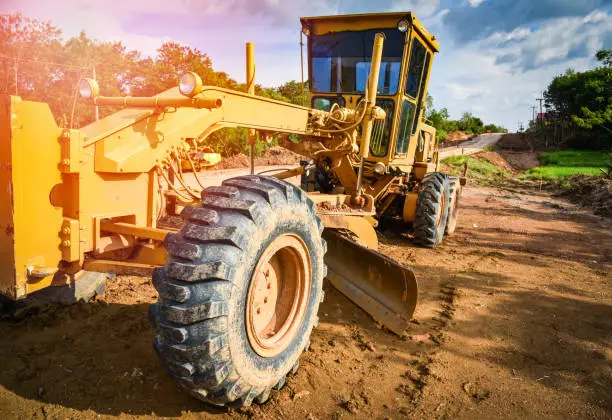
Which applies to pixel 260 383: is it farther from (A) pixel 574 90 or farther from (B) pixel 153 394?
(A) pixel 574 90

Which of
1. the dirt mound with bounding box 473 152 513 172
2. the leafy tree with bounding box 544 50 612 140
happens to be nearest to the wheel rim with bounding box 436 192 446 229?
the dirt mound with bounding box 473 152 513 172

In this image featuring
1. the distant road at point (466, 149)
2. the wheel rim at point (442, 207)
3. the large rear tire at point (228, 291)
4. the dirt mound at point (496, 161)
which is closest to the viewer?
the large rear tire at point (228, 291)

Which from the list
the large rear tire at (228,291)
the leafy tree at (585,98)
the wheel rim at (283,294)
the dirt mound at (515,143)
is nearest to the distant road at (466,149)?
the dirt mound at (515,143)

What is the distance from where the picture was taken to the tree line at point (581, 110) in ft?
145

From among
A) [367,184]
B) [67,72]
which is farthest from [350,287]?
[67,72]

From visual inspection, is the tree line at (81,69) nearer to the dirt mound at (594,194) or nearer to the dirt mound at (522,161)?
the dirt mound at (594,194)

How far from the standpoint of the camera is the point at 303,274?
3.08 metres

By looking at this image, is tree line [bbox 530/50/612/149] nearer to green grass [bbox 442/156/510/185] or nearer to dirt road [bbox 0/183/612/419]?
green grass [bbox 442/156/510/185]

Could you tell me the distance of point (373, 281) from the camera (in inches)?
165

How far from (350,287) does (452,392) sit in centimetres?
151

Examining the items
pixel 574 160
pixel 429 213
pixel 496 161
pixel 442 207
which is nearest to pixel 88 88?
pixel 429 213

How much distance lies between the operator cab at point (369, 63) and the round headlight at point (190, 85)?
13.9 feet

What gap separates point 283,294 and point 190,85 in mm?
1546

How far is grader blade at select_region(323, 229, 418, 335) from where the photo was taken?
382 cm
